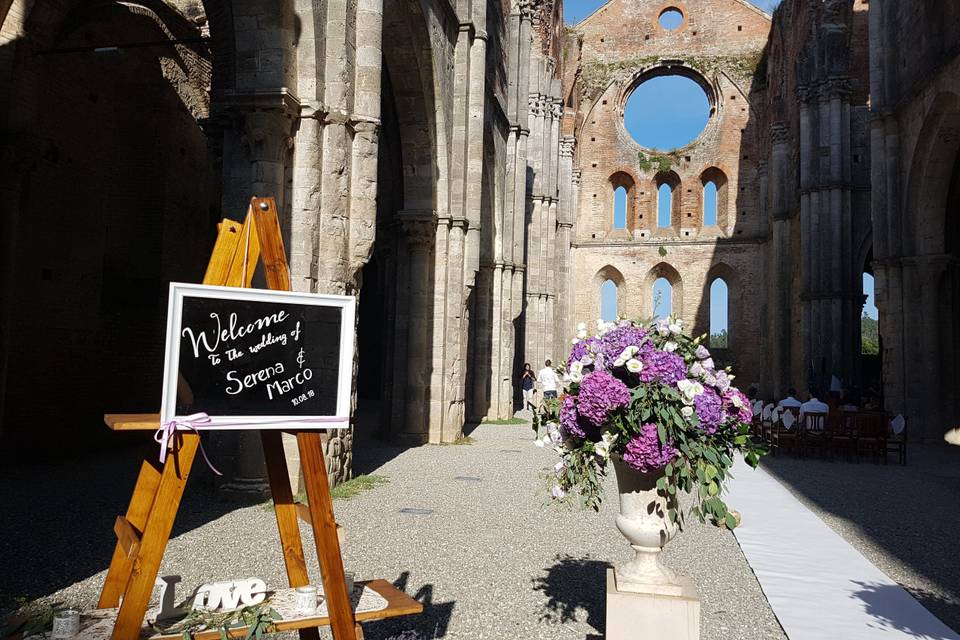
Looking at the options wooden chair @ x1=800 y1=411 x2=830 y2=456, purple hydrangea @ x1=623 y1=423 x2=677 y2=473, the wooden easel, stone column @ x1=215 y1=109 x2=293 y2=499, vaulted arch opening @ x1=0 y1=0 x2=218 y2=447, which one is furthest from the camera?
wooden chair @ x1=800 y1=411 x2=830 y2=456

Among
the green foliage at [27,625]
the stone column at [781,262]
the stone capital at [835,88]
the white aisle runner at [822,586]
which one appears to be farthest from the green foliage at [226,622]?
the stone column at [781,262]

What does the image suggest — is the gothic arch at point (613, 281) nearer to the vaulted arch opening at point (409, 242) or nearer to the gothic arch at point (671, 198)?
the gothic arch at point (671, 198)

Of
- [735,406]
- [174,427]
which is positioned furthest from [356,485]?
[174,427]

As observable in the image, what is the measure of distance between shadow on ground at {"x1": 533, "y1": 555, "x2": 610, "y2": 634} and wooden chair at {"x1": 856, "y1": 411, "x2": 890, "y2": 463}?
8.62 metres

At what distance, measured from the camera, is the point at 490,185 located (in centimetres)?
1800

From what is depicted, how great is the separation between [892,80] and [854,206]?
563cm

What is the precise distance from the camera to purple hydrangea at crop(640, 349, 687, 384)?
3.31 metres

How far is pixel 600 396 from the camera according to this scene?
328cm

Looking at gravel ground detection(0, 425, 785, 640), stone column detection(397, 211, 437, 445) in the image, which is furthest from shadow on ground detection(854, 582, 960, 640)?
stone column detection(397, 211, 437, 445)

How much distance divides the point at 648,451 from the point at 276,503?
1661 mm

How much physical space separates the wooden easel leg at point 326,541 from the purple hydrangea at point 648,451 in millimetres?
1382

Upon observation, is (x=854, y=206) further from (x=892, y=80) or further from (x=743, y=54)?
(x=743, y=54)

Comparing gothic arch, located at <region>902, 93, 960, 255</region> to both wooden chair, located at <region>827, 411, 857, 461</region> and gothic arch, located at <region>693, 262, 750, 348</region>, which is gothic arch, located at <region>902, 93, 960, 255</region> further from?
gothic arch, located at <region>693, 262, 750, 348</region>

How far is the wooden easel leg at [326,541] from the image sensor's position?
2.64 metres
